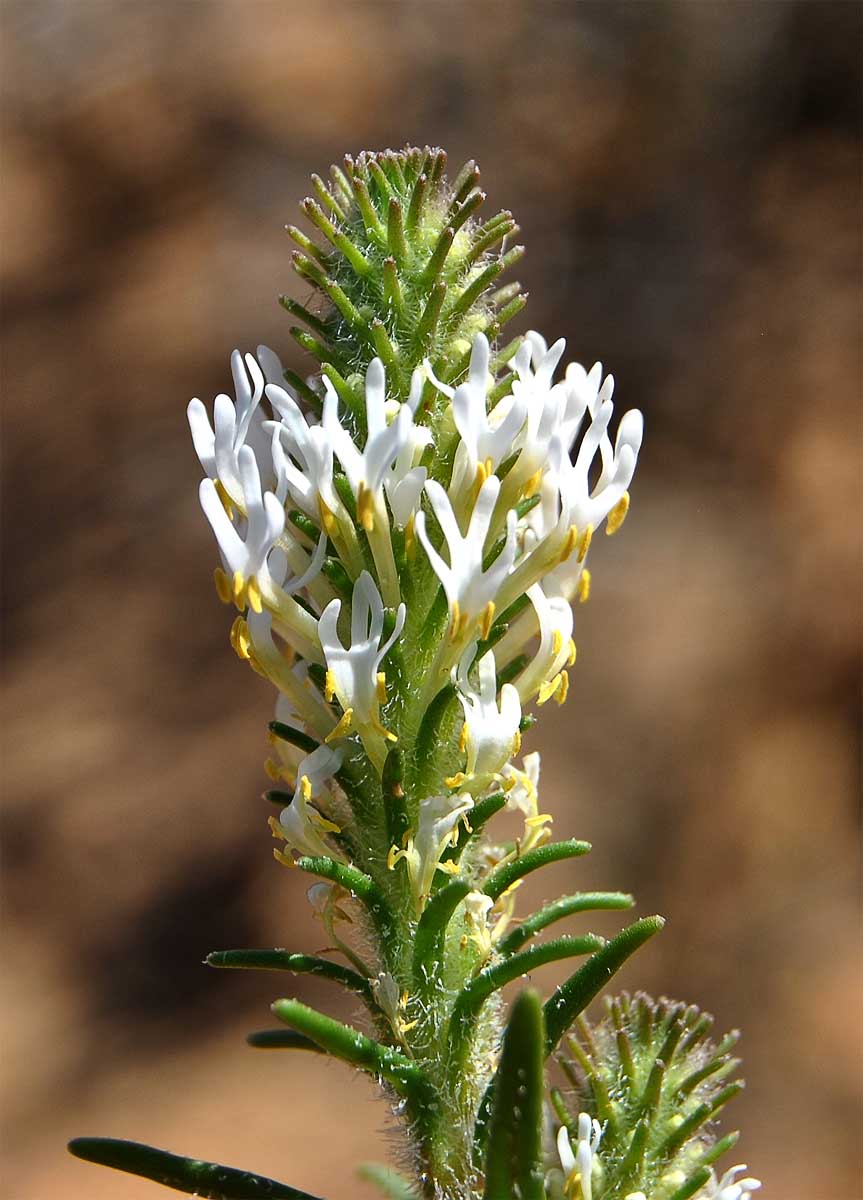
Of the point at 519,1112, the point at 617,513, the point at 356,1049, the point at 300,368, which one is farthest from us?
the point at 300,368

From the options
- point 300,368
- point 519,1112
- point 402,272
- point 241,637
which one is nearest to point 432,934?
point 519,1112

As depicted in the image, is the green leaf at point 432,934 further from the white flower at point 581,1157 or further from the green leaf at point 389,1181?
the green leaf at point 389,1181

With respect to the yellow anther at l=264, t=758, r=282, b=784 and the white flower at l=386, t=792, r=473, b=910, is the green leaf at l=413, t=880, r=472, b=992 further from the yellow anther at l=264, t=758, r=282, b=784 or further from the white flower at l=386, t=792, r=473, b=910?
the yellow anther at l=264, t=758, r=282, b=784

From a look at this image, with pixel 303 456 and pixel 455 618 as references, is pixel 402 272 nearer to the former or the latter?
pixel 303 456

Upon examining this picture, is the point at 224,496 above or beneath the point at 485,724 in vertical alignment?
above

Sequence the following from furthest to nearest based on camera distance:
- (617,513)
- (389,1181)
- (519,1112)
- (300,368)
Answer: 1. (300,368)
2. (389,1181)
3. (617,513)
4. (519,1112)

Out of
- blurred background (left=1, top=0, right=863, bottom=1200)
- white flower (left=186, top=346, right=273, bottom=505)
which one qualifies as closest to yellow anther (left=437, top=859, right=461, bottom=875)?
white flower (left=186, top=346, right=273, bottom=505)

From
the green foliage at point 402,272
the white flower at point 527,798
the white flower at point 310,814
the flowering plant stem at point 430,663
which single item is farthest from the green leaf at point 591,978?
the green foliage at point 402,272
